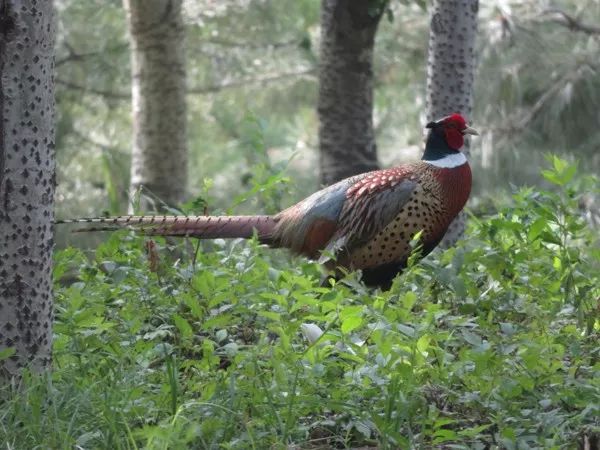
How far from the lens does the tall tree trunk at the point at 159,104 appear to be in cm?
745

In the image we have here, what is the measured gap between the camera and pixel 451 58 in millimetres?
5699

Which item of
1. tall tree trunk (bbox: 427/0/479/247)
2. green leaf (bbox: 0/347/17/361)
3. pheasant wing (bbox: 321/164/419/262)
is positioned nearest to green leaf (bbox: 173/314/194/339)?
green leaf (bbox: 0/347/17/361)

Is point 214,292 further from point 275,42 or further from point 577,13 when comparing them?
point 275,42

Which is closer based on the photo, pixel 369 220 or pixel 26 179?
pixel 26 179

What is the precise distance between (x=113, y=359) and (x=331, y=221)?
1.81 metres

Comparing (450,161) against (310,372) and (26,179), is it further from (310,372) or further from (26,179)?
(26,179)

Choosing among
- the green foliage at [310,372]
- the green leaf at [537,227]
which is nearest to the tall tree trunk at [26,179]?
the green foliage at [310,372]

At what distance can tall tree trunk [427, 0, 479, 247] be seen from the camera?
5.65 meters

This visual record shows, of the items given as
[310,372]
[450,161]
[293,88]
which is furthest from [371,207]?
[293,88]

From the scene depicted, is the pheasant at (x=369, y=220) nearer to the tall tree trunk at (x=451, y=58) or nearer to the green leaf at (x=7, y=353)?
the tall tree trunk at (x=451, y=58)

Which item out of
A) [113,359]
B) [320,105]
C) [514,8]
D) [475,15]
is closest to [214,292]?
[113,359]

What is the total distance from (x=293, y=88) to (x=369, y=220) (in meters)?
9.14

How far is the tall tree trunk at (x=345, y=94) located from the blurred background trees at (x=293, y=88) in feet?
0.86

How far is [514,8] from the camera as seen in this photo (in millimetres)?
10516
